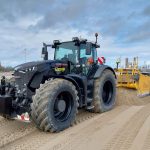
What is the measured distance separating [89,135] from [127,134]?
0.82m

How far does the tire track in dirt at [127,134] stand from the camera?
564 centimetres

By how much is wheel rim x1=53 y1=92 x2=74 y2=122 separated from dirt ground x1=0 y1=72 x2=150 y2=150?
0.35 metres

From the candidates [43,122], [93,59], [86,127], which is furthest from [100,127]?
[93,59]

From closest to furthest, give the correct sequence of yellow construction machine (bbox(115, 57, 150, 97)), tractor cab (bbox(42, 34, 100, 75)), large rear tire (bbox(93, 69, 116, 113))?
tractor cab (bbox(42, 34, 100, 75)), large rear tire (bbox(93, 69, 116, 113)), yellow construction machine (bbox(115, 57, 150, 97))

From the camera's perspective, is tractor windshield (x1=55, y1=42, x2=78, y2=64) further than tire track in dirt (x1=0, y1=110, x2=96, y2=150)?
Yes

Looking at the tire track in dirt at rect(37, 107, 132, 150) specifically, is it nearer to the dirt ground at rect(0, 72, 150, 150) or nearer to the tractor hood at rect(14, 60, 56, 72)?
the dirt ground at rect(0, 72, 150, 150)

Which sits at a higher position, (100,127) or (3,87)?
(3,87)

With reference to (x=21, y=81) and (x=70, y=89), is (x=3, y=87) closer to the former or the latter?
(x=21, y=81)

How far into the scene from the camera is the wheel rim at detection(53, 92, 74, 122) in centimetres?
690

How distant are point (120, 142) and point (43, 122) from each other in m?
1.68

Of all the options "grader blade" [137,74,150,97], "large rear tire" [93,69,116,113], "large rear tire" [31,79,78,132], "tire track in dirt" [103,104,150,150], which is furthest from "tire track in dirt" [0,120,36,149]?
"grader blade" [137,74,150,97]

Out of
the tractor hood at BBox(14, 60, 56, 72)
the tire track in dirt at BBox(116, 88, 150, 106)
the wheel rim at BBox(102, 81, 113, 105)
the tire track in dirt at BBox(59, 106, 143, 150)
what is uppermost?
the tractor hood at BBox(14, 60, 56, 72)

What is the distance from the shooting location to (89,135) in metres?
6.41

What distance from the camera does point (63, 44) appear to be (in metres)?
9.17
